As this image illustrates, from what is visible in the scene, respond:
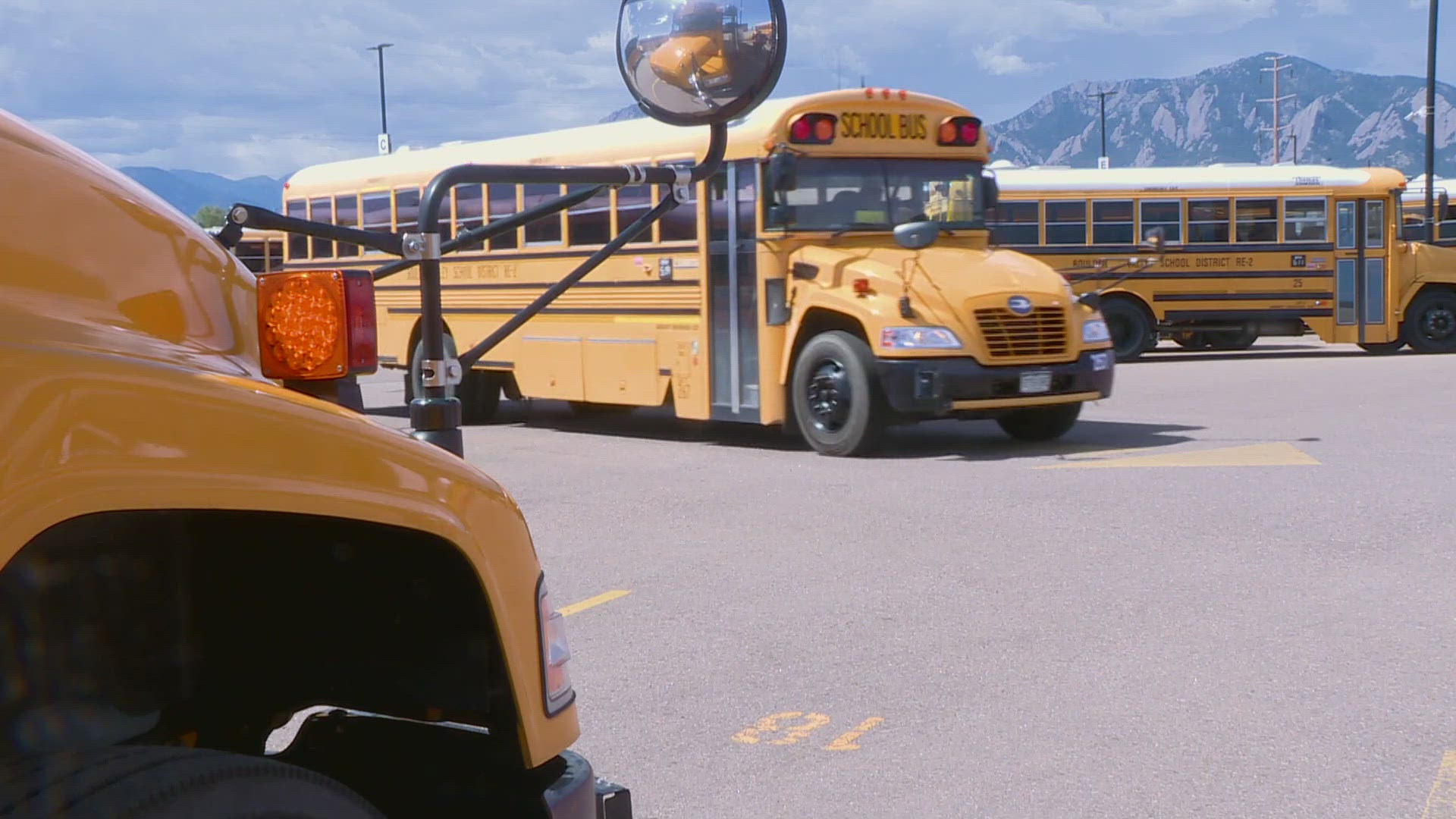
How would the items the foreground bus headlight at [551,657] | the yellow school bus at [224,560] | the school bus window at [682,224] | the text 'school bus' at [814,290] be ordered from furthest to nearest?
the school bus window at [682,224], the text 'school bus' at [814,290], the foreground bus headlight at [551,657], the yellow school bus at [224,560]

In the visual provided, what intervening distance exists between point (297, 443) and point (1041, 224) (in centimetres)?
2111

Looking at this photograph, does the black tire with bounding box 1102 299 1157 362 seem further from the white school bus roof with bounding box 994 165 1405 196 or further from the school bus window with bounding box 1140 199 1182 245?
the white school bus roof with bounding box 994 165 1405 196

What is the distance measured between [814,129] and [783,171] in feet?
1.38

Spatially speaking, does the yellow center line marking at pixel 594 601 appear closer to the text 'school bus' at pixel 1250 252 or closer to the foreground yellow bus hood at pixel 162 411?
the foreground yellow bus hood at pixel 162 411

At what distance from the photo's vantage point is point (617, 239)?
122 inches

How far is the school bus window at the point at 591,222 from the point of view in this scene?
501 inches

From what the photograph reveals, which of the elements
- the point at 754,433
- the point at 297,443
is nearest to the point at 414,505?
the point at 297,443

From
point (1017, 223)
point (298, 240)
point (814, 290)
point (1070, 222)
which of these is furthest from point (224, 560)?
point (1070, 222)

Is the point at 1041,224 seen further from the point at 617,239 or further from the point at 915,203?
the point at 617,239

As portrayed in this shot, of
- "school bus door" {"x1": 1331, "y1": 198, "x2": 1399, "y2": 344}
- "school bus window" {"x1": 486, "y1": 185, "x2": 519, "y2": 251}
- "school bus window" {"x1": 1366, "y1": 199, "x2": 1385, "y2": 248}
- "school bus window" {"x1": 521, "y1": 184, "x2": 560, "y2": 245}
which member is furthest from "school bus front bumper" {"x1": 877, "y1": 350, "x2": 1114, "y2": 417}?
"school bus window" {"x1": 1366, "y1": 199, "x2": 1385, "y2": 248}

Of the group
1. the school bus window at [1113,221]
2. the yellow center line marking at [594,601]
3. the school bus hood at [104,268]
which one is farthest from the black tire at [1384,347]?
the school bus hood at [104,268]

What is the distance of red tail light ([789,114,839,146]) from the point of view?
37.4 feet

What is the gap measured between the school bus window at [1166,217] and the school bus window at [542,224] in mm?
11119

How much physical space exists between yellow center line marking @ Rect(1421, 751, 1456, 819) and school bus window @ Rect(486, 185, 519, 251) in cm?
984
